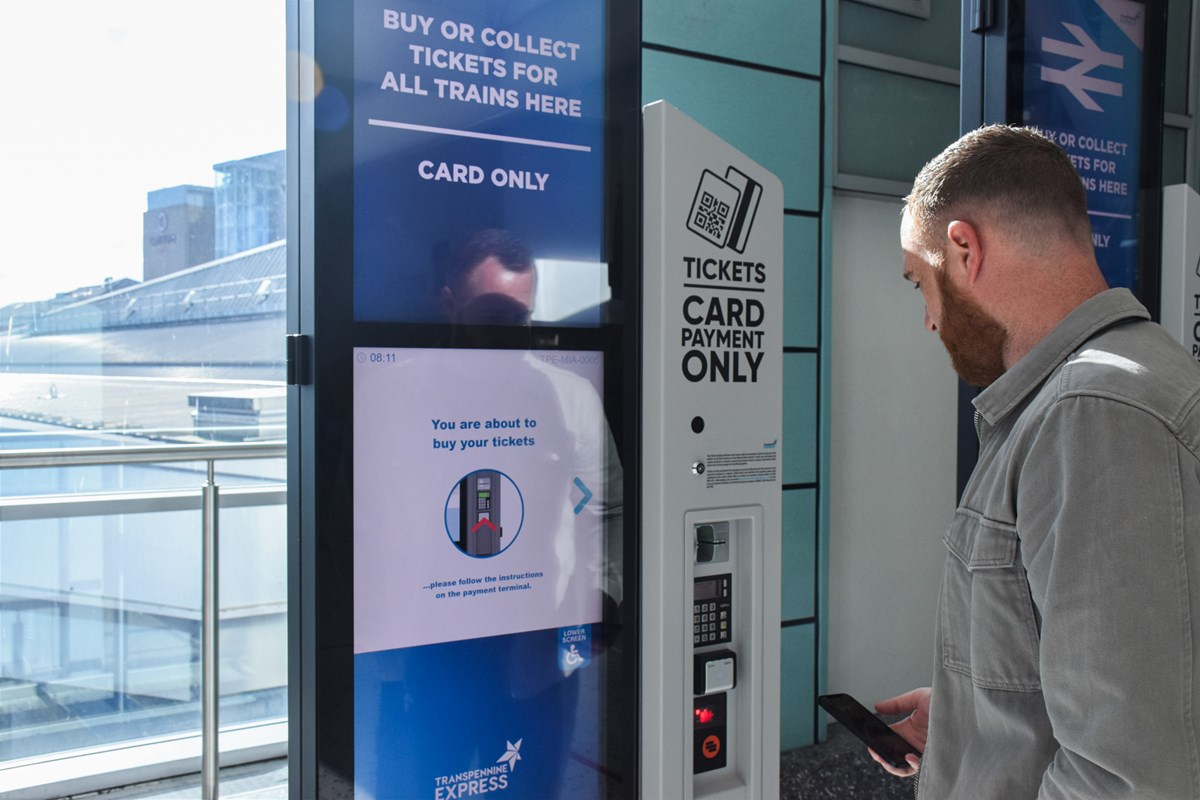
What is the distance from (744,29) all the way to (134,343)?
2.39m

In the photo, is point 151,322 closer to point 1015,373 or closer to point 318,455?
point 318,455

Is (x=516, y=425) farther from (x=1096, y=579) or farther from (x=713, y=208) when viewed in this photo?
(x=1096, y=579)

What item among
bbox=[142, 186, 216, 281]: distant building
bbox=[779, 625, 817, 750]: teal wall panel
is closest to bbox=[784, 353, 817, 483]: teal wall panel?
bbox=[779, 625, 817, 750]: teal wall panel

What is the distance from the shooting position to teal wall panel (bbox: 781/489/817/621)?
340 cm

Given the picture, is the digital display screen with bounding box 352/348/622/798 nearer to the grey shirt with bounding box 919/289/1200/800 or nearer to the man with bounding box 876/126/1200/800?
the man with bounding box 876/126/1200/800

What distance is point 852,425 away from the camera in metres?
3.62

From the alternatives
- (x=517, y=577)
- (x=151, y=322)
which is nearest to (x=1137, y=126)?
(x=517, y=577)

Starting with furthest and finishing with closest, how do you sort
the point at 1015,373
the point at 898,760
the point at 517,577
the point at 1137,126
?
the point at 1137,126 → the point at 517,577 → the point at 898,760 → the point at 1015,373

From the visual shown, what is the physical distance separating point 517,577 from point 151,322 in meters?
1.94

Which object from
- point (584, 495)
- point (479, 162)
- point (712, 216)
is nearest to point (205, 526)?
point (584, 495)

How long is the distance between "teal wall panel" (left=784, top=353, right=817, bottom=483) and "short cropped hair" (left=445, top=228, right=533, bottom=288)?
175cm

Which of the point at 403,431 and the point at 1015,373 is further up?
the point at 1015,373

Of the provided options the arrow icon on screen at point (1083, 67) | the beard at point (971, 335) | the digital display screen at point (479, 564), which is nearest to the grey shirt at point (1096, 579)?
the beard at point (971, 335)

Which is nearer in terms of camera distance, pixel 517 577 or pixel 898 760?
pixel 898 760
